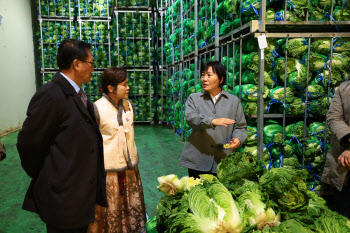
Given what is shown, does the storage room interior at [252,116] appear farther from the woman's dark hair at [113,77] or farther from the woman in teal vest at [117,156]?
the woman's dark hair at [113,77]

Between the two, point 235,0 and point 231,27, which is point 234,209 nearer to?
point 235,0

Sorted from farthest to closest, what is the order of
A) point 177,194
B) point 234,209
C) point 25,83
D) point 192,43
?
point 25,83, point 192,43, point 177,194, point 234,209

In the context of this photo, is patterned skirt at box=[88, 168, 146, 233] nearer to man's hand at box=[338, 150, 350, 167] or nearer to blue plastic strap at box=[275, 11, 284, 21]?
man's hand at box=[338, 150, 350, 167]

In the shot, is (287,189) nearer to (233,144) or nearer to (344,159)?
(233,144)

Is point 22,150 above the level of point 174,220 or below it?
above

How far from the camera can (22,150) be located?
1.78 meters

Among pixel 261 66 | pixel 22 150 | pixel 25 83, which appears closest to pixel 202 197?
pixel 22 150

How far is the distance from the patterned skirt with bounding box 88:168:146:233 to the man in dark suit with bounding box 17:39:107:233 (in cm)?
78

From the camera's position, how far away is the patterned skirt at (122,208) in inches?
107

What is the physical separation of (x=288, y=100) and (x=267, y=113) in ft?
0.95

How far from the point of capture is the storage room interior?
1.51 metres

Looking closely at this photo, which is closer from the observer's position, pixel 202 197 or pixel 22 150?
pixel 202 197

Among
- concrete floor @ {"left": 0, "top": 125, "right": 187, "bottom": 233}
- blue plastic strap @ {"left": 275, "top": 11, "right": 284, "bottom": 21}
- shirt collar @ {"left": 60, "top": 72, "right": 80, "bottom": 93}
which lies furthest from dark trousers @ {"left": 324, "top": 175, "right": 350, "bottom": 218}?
shirt collar @ {"left": 60, "top": 72, "right": 80, "bottom": 93}

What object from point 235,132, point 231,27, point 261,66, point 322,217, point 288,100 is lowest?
point 322,217
